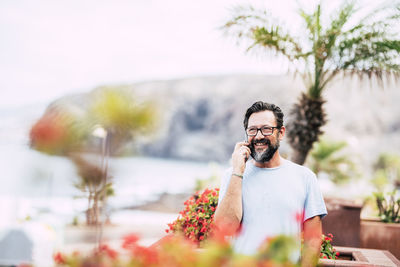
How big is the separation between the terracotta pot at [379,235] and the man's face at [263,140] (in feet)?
13.6

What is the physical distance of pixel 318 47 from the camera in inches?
286

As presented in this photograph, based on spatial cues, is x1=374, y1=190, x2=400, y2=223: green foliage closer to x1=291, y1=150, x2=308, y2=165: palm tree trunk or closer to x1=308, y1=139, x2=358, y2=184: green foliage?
x1=291, y1=150, x2=308, y2=165: palm tree trunk

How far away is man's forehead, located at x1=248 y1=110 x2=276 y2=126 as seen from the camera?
100 inches

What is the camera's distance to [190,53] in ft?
323

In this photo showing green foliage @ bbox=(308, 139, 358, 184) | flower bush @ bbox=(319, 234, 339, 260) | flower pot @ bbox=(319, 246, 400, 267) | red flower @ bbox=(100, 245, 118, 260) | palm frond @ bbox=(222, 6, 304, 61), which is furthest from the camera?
green foliage @ bbox=(308, 139, 358, 184)

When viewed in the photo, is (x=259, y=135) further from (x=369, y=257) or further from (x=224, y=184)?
(x=369, y=257)

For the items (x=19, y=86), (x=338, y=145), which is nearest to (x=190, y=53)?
(x=19, y=86)

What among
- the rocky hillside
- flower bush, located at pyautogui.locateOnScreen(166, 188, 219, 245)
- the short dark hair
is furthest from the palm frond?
the rocky hillside

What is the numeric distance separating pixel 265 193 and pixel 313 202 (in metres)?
0.31

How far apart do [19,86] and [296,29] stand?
89891 millimetres

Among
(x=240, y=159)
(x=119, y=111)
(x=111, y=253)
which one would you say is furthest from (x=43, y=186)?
(x=111, y=253)

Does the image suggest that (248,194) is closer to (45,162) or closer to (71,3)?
(45,162)

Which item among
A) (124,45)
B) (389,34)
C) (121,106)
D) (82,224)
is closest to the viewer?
(389,34)

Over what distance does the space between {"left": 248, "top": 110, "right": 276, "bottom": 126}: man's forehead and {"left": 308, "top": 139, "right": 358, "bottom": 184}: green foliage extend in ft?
47.6
